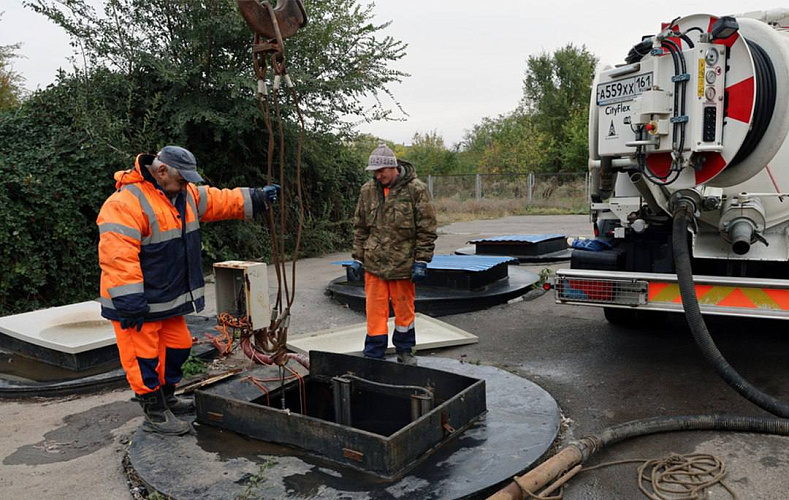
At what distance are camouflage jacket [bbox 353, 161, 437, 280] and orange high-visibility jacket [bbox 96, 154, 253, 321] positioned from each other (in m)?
1.36

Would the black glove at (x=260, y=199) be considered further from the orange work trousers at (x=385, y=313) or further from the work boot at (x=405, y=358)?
the work boot at (x=405, y=358)

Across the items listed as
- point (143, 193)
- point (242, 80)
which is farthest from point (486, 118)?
point (143, 193)

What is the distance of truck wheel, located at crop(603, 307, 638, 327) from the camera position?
5703 mm

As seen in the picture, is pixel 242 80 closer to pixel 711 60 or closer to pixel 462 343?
pixel 462 343

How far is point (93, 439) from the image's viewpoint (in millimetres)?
3863

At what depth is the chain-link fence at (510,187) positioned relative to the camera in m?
26.1

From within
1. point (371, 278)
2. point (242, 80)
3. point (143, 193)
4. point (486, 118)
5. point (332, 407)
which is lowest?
point (332, 407)

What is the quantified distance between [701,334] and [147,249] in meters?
3.22

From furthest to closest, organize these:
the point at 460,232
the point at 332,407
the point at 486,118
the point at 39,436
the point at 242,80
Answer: the point at 486,118 < the point at 460,232 < the point at 242,80 < the point at 332,407 < the point at 39,436

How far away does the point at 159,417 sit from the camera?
3.67 meters

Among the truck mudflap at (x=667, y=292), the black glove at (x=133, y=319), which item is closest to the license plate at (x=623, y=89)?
the truck mudflap at (x=667, y=292)

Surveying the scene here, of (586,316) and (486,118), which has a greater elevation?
(486,118)

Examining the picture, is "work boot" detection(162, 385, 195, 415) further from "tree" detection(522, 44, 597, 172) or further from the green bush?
"tree" detection(522, 44, 597, 172)

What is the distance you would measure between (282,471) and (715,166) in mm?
3101
